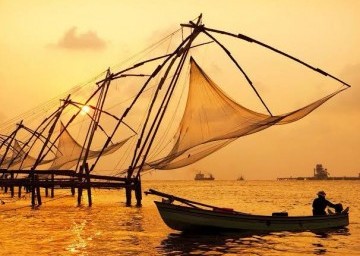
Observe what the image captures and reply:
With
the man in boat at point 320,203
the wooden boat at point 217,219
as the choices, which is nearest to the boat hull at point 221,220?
the wooden boat at point 217,219

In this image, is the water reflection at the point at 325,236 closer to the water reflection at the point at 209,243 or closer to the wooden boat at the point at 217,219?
the wooden boat at the point at 217,219

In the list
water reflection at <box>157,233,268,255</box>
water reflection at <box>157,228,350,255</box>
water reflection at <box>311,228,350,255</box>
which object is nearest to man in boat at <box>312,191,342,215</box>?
water reflection at <box>311,228,350,255</box>

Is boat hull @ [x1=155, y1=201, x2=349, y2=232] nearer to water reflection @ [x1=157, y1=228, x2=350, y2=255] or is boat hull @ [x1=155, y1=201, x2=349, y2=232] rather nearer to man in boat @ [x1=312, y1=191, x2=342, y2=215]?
water reflection @ [x1=157, y1=228, x2=350, y2=255]

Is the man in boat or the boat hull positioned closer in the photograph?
the boat hull

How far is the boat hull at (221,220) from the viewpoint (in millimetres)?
21125

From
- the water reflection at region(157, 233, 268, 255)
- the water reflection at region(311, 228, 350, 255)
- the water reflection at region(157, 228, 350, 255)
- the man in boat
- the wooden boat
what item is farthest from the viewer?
the man in boat

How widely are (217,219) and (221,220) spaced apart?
0.63 ft

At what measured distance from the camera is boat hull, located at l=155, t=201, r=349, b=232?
21.1 meters

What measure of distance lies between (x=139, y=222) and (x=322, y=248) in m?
11.6

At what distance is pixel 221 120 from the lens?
21734mm

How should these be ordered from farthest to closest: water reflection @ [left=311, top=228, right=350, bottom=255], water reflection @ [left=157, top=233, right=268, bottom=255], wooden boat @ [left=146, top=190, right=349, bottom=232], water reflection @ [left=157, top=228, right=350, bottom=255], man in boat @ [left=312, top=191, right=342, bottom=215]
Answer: man in boat @ [left=312, top=191, right=342, bottom=215] → wooden boat @ [left=146, top=190, right=349, bottom=232] → water reflection @ [left=311, top=228, right=350, bottom=255] → water reflection @ [left=157, top=228, right=350, bottom=255] → water reflection @ [left=157, top=233, right=268, bottom=255]

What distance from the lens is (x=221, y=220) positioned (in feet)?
Answer: 71.3

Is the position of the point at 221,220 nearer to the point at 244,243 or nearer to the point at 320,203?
the point at 244,243

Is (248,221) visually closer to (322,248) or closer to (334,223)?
(322,248)
